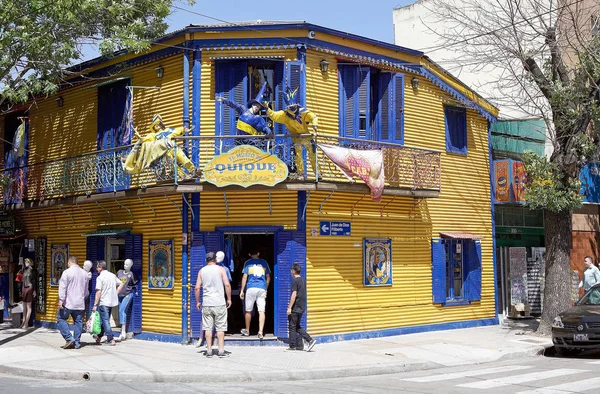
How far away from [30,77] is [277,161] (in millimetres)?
6283

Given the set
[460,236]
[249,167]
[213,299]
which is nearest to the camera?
[213,299]

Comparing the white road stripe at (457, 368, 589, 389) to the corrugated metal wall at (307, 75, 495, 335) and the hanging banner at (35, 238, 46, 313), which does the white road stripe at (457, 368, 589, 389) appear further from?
the hanging banner at (35, 238, 46, 313)

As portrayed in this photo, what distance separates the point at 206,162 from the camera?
52.2 feet

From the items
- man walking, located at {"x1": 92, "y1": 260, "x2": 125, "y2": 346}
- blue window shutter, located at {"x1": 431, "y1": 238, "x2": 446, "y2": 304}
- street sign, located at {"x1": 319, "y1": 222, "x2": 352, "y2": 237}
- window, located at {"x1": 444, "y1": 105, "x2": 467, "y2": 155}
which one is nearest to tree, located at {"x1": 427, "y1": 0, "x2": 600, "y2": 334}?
window, located at {"x1": 444, "y1": 105, "x2": 467, "y2": 155}

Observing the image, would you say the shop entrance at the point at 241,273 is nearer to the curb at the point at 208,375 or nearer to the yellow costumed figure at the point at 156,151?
the yellow costumed figure at the point at 156,151

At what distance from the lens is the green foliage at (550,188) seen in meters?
17.1

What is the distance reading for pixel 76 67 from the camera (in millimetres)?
19250

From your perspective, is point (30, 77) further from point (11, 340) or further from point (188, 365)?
point (188, 365)

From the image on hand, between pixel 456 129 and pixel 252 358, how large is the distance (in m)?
9.29

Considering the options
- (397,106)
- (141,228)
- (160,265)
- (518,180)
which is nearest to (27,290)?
(141,228)

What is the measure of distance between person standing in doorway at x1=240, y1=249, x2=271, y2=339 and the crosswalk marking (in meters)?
6.52

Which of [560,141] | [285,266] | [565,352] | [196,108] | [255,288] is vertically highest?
[196,108]

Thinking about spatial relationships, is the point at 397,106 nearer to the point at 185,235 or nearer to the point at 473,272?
the point at 473,272

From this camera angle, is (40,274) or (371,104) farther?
(40,274)
